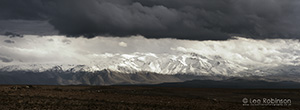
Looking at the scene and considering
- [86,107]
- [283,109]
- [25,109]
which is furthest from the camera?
[283,109]

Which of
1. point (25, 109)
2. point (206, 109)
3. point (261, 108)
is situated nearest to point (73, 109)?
point (25, 109)

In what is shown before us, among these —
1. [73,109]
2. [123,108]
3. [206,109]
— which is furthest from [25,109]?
[206,109]

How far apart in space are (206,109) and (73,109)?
1796 centimetres

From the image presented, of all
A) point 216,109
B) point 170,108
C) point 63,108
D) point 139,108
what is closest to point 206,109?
point 216,109

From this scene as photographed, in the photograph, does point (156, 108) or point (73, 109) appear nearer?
point (73, 109)

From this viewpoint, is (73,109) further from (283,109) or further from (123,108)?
(283,109)

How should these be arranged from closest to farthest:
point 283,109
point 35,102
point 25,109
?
point 25,109 → point 35,102 → point 283,109

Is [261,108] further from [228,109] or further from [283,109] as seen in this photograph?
[228,109]

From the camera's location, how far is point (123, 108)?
42.8 m

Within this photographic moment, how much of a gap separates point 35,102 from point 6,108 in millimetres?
6019

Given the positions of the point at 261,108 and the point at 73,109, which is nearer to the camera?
the point at 73,109

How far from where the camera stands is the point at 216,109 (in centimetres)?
4569

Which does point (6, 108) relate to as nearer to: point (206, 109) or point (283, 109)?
point (206, 109)

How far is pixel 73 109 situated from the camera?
4044 centimetres
